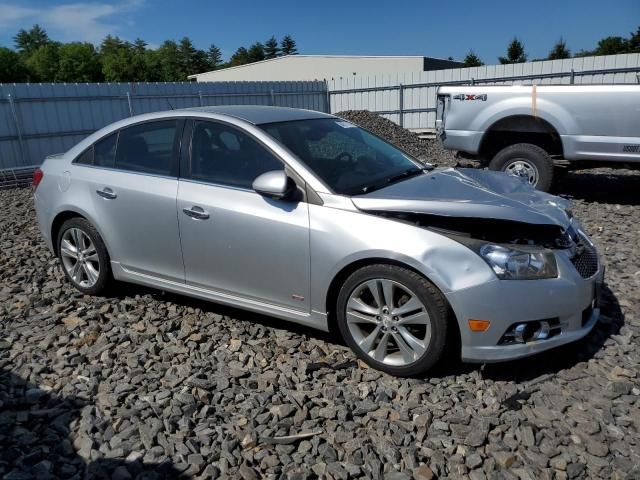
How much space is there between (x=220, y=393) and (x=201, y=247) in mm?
1054

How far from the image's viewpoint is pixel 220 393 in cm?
320

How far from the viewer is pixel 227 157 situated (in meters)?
3.80

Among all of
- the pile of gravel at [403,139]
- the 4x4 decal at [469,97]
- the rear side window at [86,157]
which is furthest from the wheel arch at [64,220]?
the pile of gravel at [403,139]

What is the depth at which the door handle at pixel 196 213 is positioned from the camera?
3680mm

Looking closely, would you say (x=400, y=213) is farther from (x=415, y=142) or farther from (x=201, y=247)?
(x=415, y=142)

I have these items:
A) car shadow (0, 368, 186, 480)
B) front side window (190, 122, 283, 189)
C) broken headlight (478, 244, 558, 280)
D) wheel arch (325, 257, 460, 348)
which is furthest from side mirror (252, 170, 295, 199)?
car shadow (0, 368, 186, 480)

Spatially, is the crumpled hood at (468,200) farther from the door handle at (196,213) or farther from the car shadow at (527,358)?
the door handle at (196,213)

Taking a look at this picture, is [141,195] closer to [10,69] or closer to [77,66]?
[10,69]

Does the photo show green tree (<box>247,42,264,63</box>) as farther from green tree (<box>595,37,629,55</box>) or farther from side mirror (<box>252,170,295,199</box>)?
side mirror (<box>252,170,295,199</box>)

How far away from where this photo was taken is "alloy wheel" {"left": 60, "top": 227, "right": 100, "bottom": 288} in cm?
450

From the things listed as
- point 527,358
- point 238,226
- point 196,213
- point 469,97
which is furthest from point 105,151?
point 469,97

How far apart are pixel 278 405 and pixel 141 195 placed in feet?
6.31

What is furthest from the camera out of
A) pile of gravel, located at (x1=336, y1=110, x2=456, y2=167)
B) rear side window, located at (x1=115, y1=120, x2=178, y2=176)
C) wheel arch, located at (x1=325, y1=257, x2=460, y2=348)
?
pile of gravel, located at (x1=336, y1=110, x2=456, y2=167)

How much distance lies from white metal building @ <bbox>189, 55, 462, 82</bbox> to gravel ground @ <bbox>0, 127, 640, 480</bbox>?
1675 inches
